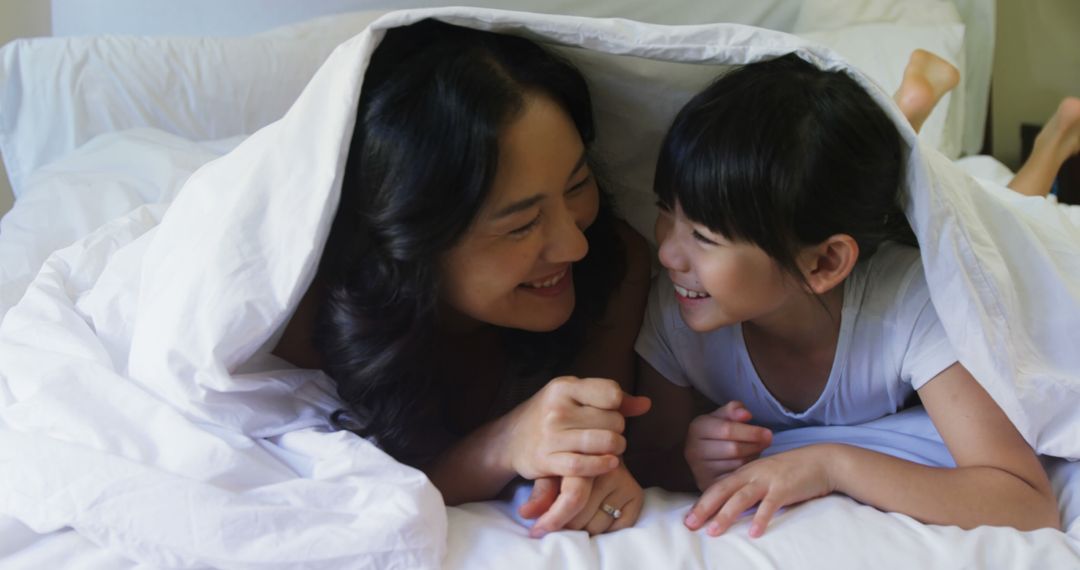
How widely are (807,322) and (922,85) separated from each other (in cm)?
63

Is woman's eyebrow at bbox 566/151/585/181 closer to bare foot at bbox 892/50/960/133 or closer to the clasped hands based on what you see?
the clasped hands

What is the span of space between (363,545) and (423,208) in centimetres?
27

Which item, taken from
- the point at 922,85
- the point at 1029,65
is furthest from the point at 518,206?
the point at 1029,65

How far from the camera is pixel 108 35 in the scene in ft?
5.27

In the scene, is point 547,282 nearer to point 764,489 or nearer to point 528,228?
point 528,228

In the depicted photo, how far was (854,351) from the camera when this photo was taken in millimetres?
907

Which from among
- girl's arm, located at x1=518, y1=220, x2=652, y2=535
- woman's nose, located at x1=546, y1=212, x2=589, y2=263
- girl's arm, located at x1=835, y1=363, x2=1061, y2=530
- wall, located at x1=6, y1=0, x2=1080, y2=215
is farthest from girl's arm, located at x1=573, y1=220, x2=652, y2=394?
wall, located at x1=6, y1=0, x2=1080, y2=215

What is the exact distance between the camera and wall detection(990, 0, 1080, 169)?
6.84 ft

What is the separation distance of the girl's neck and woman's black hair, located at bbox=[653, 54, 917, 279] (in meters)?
0.10

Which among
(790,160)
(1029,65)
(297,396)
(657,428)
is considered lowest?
(657,428)

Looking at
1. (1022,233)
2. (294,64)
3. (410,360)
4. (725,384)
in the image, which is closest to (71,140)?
(294,64)

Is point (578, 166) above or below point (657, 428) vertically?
above

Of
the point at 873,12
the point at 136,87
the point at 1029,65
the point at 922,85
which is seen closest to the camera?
the point at 922,85

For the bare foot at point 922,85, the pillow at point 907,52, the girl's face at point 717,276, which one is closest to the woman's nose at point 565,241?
the girl's face at point 717,276
